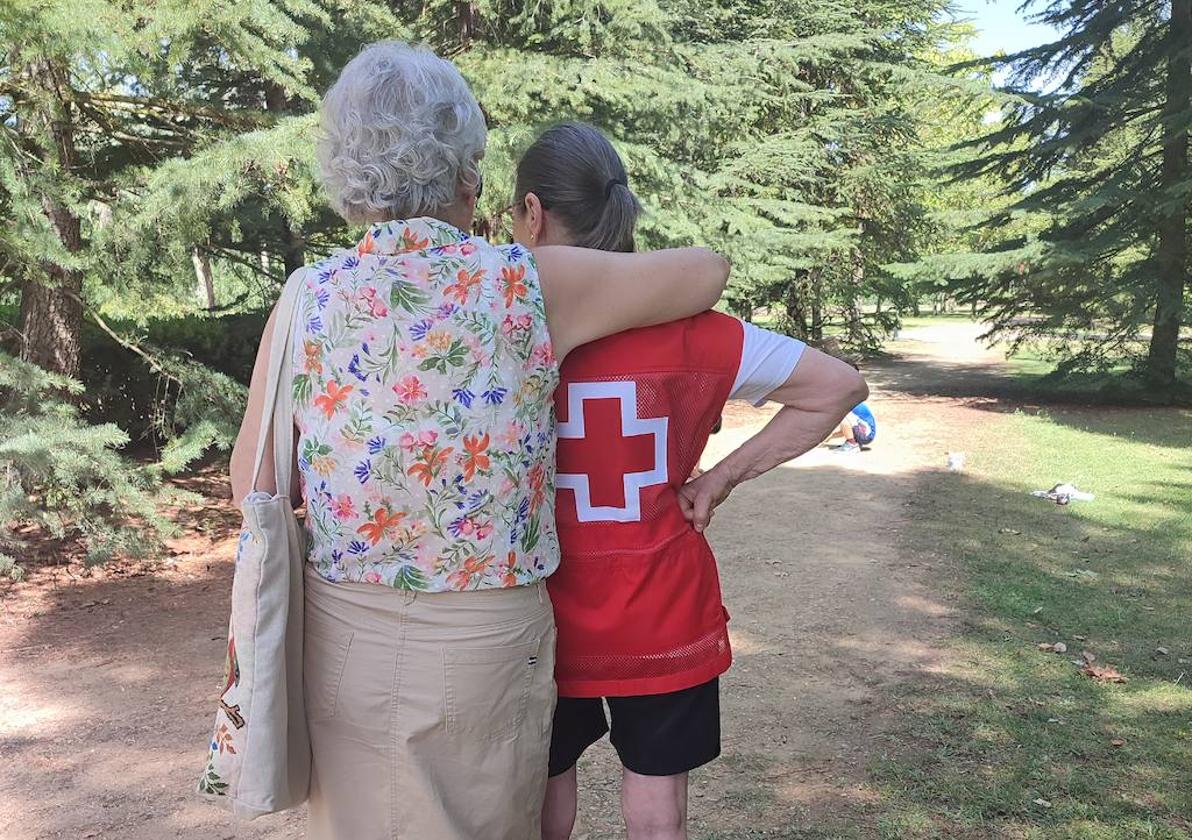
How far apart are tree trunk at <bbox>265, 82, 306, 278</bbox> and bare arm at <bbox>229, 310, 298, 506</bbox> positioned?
23.0ft

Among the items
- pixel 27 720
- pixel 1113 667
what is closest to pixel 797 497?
pixel 1113 667

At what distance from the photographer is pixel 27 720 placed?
169 inches

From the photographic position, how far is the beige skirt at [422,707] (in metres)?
1.57

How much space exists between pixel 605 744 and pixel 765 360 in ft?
8.62

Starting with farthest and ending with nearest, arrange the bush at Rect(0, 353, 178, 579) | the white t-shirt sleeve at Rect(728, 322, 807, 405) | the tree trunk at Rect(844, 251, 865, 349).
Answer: the tree trunk at Rect(844, 251, 865, 349) < the bush at Rect(0, 353, 178, 579) < the white t-shirt sleeve at Rect(728, 322, 807, 405)

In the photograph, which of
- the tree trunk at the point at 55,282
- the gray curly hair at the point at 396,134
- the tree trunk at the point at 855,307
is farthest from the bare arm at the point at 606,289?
the tree trunk at the point at 855,307

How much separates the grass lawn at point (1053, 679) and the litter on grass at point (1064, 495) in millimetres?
107

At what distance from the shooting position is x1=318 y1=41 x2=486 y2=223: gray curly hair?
1595 millimetres

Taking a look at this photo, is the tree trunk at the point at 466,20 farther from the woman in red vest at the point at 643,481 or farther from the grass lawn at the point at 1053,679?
the woman in red vest at the point at 643,481

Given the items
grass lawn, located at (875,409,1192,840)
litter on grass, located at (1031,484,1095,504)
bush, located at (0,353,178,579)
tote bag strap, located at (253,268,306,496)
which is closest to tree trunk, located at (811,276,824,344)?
litter on grass, located at (1031,484,1095,504)

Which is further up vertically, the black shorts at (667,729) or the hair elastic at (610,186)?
the hair elastic at (610,186)

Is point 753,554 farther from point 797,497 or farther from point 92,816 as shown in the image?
point 92,816

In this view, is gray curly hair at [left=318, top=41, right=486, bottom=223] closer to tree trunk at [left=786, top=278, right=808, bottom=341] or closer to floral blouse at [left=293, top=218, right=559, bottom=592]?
floral blouse at [left=293, top=218, right=559, bottom=592]

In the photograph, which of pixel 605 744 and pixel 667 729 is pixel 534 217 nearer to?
pixel 667 729
